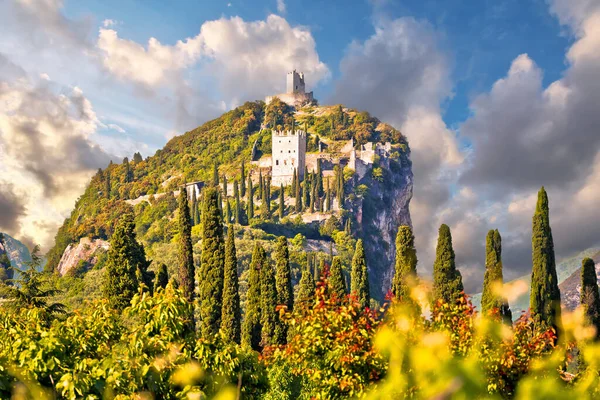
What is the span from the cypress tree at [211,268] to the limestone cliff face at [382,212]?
8020cm

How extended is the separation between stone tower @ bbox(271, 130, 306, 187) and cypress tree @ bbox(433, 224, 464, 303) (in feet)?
262

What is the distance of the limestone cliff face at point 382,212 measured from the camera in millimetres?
118062

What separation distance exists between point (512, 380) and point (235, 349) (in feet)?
16.3

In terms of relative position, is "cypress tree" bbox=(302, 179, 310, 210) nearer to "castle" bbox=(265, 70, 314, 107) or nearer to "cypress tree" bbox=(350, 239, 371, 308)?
"castle" bbox=(265, 70, 314, 107)

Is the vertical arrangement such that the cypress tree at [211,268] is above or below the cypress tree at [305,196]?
below

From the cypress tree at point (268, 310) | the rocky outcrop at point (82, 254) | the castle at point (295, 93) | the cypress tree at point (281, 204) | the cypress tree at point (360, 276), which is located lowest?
the cypress tree at point (268, 310)

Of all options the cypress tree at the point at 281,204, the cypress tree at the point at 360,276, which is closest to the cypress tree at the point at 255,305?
the cypress tree at the point at 360,276

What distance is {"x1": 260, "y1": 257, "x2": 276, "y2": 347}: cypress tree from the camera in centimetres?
3244

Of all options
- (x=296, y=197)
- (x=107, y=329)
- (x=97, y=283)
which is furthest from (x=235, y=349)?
(x=296, y=197)

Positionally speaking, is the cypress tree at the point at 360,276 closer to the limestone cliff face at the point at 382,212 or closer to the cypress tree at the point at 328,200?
the cypress tree at the point at 328,200

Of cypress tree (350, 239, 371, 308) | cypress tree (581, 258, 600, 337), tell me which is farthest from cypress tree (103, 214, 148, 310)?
cypress tree (581, 258, 600, 337)

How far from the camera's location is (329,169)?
117500 millimetres

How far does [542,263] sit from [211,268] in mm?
19120

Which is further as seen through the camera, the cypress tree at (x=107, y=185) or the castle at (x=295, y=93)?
the castle at (x=295, y=93)
